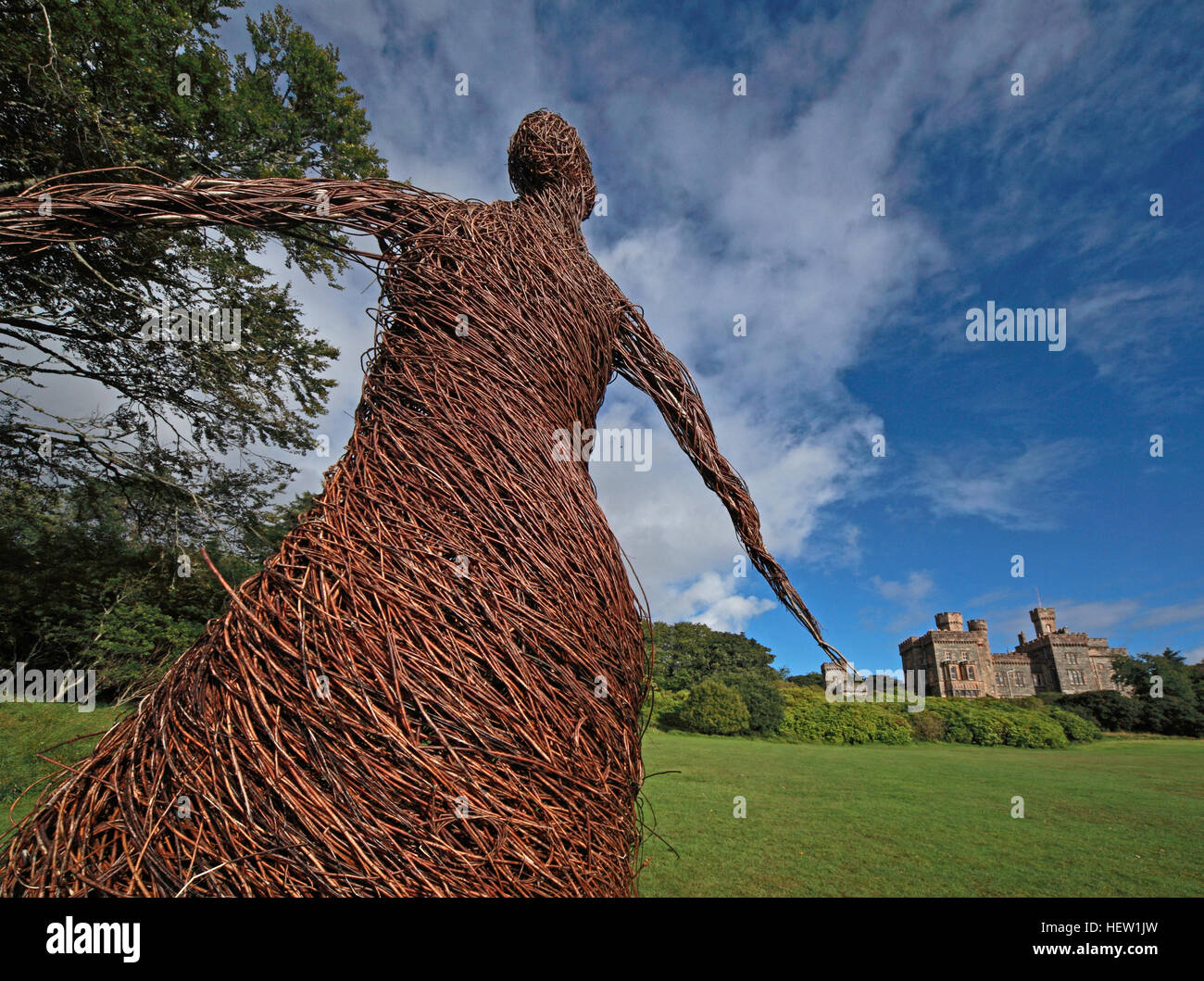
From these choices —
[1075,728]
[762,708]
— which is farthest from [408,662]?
[1075,728]

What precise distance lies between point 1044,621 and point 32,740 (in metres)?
62.7

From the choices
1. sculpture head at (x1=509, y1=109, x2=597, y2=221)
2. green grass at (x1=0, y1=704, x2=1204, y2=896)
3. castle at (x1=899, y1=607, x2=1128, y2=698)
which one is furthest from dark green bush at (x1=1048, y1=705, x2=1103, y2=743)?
sculpture head at (x1=509, y1=109, x2=597, y2=221)

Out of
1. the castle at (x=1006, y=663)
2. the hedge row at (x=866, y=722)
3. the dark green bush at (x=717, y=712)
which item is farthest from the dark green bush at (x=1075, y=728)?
the castle at (x=1006, y=663)

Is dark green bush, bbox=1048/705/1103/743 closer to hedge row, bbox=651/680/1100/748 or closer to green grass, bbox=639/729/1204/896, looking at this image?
hedge row, bbox=651/680/1100/748

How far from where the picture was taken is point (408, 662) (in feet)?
3.71

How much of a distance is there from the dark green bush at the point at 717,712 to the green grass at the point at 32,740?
15.6 metres

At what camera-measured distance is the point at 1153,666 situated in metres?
32.4

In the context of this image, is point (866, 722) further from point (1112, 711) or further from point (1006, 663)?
point (1006, 663)

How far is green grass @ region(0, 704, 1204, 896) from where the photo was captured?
14.5 feet

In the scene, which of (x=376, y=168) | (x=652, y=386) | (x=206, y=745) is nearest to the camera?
(x=206, y=745)

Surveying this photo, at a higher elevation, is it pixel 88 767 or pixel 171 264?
pixel 171 264
